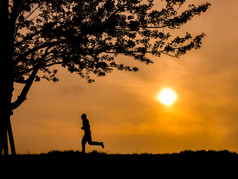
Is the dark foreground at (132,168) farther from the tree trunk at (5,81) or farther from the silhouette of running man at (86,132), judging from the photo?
the silhouette of running man at (86,132)

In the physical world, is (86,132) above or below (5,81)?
below

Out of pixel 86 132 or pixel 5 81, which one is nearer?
pixel 5 81

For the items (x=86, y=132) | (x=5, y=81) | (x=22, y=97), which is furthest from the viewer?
(x=86, y=132)

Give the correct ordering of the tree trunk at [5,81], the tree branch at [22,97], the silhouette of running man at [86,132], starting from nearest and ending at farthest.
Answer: the tree trunk at [5,81], the tree branch at [22,97], the silhouette of running man at [86,132]

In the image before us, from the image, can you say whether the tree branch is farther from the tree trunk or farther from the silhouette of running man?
the silhouette of running man

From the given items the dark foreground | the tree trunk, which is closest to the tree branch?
the tree trunk

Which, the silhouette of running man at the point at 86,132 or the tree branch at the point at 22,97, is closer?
the tree branch at the point at 22,97

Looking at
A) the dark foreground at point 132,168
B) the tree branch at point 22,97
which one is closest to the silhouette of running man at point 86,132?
the tree branch at point 22,97

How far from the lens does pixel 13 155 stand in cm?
1700

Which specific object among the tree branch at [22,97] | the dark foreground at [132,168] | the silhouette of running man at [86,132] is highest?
the tree branch at [22,97]

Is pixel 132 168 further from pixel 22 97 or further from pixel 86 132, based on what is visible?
pixel 22 97

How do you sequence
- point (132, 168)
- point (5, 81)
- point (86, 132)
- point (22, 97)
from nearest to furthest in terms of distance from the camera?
point (132, 168)
point (5, 81)
point (22, 97)
point (86, 132)

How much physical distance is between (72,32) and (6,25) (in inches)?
131

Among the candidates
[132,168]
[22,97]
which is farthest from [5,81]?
[132,168]
